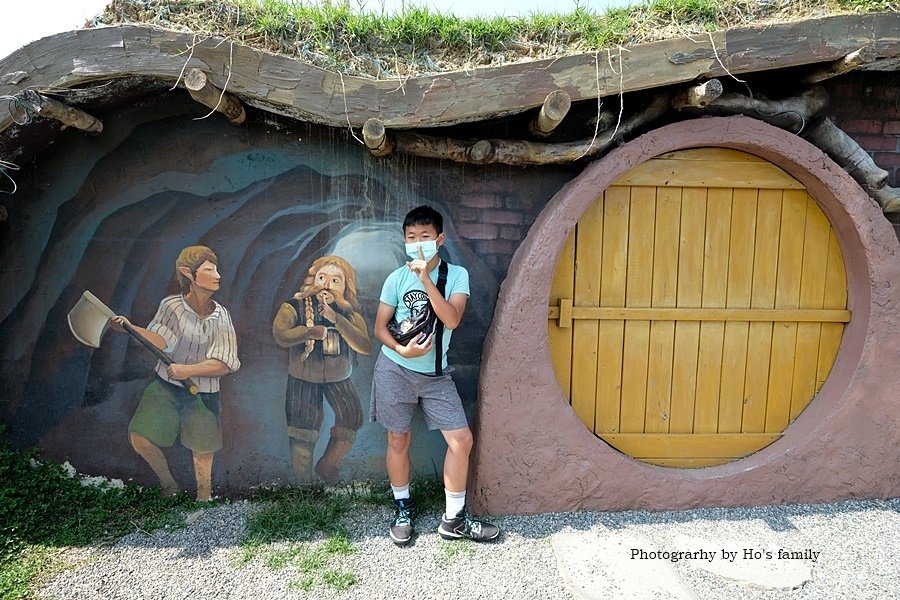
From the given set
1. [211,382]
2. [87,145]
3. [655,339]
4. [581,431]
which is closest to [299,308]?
[211,382]

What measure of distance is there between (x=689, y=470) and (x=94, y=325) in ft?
12.3

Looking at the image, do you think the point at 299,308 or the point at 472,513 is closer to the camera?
the point at 472,513

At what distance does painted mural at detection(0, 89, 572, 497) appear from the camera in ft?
10.8

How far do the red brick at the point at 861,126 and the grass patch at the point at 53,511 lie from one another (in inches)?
182

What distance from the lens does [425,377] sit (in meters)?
2.94

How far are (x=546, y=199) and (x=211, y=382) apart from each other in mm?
2350

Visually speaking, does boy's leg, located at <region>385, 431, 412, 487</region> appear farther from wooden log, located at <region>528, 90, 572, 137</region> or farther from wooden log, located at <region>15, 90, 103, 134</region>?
wooden log, located at <region>15, 90, 103, 134</region>

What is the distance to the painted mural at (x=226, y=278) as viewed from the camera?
330 centimetres

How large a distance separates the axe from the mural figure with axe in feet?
0.06

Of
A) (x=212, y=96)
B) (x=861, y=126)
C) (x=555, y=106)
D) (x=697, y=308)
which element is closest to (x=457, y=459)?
(x=697, y=308)

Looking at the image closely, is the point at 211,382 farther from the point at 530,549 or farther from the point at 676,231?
the point at 676,231

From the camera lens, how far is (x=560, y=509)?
3.13 metres

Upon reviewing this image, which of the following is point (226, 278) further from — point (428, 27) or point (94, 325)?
point (428, 27)

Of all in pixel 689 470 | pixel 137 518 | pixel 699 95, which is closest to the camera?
pixel 699 95
